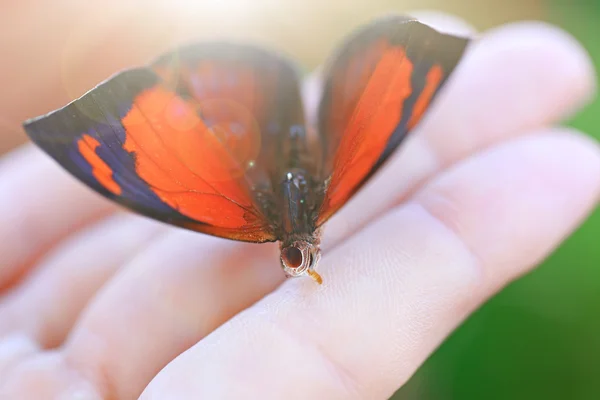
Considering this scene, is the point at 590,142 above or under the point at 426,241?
under

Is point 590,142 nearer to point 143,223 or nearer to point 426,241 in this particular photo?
point 426,241

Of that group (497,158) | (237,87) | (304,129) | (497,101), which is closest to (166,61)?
(237,87)

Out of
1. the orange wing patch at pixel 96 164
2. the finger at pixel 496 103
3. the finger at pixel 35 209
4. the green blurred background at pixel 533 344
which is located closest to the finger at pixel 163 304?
the orange wing patch at pixel 96 164

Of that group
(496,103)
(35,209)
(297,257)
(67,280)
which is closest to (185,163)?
(297,257)

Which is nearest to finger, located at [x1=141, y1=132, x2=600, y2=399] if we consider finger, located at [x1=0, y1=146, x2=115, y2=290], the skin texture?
the skin texture

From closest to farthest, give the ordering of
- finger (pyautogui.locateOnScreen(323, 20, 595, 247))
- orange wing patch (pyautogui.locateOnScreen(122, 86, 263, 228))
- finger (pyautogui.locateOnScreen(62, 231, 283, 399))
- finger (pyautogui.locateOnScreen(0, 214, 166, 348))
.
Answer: orange wing patch (pyautogui.locateOnScreen(122, 86, 263, 228)) → finger (pyautogui.locateOnScreen(62, 231, 283, 399)) → finger (pyautogui.locateOnScreen(0, 214, 166, 348)) → finger (pyautogui.locateOnScreen(323, 20, 595, 247))

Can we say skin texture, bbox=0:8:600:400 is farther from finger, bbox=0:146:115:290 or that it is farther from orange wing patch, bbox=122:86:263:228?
orange wing patch, bbox=122:86:263:228

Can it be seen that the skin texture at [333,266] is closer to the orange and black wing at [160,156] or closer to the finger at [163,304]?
the finger at [163,304]
